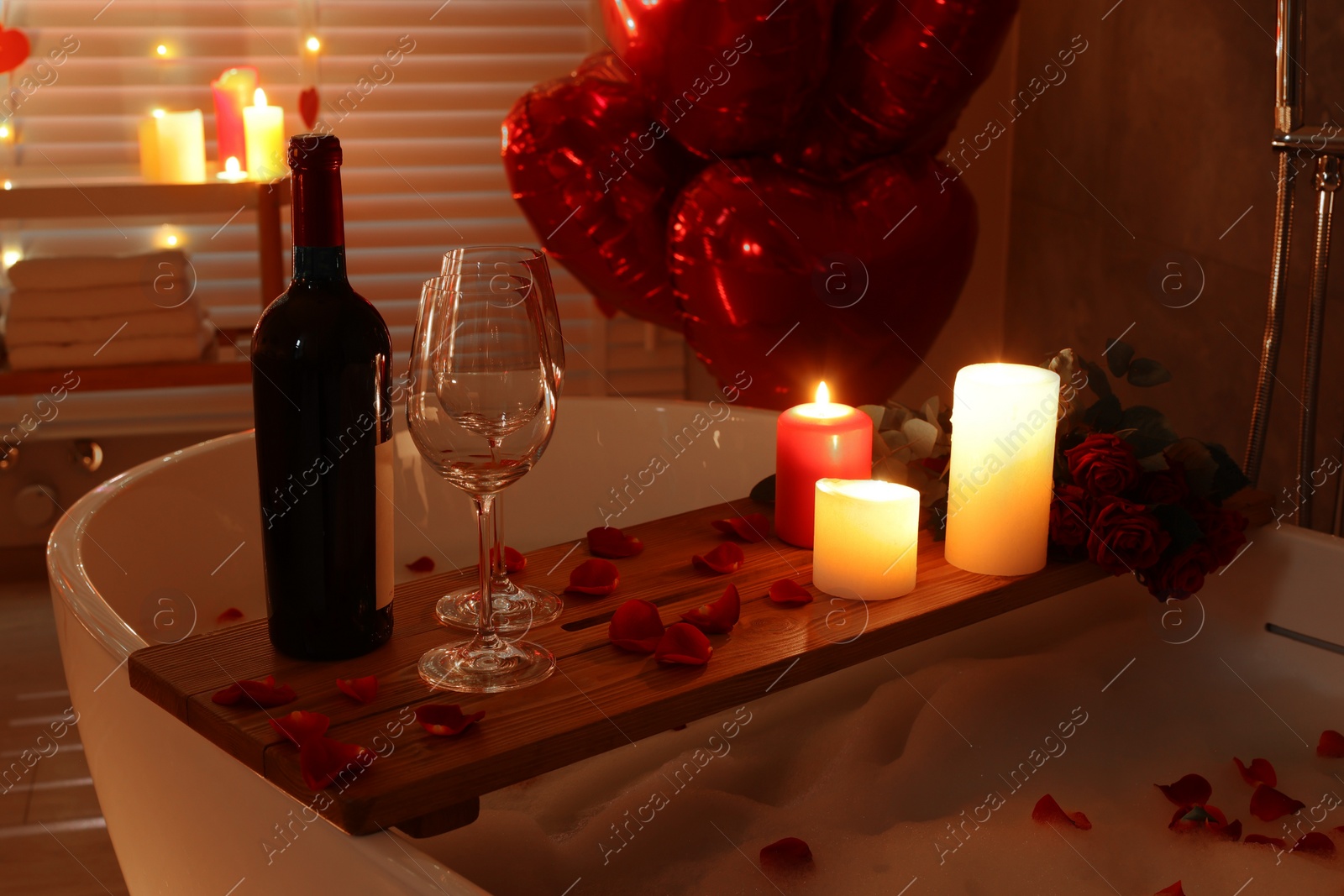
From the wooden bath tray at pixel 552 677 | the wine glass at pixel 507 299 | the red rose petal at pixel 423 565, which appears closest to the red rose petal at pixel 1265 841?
the wooden bath tray at pixel 552 677

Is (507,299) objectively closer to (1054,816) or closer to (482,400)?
(482,400)

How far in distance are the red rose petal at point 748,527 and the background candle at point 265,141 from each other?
60.3 inches

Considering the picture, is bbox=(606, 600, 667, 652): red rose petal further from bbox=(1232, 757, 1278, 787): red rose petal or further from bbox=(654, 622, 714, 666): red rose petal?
bbox=(1232, 757, 1278, 787): red rose petal

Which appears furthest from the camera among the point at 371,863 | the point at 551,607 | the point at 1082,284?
the point at 1082,284

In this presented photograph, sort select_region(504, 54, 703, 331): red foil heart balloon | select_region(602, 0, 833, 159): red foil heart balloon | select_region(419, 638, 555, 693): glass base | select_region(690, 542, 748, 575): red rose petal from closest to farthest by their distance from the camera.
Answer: select_region(419, 638, 555, 693): glass base → select_region(690, 542, 748, 575): red rose petal → select_region(602, 0, 833, 159): red foil heart balloon → select_region(504, 54, 703, 331): red foil heart balloon

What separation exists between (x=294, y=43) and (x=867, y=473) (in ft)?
6.13

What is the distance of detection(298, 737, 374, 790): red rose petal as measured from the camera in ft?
2.05

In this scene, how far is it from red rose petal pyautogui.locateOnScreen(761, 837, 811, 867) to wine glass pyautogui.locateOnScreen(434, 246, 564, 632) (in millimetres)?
237

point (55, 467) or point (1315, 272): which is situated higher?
point (1315, 272)

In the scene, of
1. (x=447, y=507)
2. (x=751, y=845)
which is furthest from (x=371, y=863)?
(x=447, y=507)

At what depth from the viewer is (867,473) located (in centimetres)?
101

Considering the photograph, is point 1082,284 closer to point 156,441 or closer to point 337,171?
point 337,171

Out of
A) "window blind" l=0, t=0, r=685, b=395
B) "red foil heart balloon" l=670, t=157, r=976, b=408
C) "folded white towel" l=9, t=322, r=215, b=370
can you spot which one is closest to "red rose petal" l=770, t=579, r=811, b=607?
"red foil heart balloon" l=670, t=157, r=976, b=408

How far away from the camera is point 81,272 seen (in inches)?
82.6
